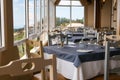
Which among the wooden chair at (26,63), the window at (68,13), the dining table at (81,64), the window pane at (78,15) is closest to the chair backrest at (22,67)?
the wooden chair at (26,63)

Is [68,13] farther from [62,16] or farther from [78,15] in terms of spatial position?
[78,15]

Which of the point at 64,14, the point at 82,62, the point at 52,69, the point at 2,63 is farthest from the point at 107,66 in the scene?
the point at 64,14

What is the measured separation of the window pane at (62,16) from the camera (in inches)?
515

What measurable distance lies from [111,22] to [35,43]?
36.8 ft

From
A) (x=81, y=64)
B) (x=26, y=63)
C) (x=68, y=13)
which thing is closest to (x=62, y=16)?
(x=68, y=13)

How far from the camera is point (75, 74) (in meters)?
3.16

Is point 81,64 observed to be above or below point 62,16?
below

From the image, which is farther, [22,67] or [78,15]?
[78,15]

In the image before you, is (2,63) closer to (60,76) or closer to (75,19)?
(60,76)

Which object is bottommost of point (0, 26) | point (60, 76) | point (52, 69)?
point (60, 76)

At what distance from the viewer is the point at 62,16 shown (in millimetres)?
13125

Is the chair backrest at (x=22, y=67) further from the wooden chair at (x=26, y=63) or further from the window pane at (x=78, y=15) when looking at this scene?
the window pane at (x=78, y=15)

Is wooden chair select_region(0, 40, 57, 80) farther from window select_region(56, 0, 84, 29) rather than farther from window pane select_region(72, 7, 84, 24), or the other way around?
window pane select_region(72, 7, 84, 24)

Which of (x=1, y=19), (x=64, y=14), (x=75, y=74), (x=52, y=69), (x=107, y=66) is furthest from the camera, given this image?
(x=64, y=14)
